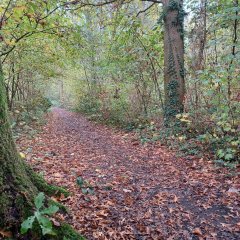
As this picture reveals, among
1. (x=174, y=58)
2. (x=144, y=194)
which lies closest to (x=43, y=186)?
(x=144, y=194)

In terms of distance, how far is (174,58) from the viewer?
9109mm

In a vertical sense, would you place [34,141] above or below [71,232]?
above

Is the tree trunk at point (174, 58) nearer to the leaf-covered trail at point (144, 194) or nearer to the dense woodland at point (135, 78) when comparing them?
the dense woodland at point (135, 78)

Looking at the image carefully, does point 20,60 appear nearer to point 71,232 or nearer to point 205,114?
point 205,114

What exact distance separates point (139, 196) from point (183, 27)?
7138 mm

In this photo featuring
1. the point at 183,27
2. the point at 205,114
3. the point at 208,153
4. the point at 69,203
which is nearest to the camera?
the point at 69,203

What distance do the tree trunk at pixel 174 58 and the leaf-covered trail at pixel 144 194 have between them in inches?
94.1

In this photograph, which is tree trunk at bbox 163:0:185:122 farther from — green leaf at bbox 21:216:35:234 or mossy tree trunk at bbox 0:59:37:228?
green leaf at bbox 21:216:35:234

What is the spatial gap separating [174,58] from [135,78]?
2.26 meters

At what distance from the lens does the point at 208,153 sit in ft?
21.8

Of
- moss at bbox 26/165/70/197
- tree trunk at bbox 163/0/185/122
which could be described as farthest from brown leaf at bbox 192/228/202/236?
tree trunk at bbox 163/0/185/122

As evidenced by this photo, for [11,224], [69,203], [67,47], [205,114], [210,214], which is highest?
[67,47]

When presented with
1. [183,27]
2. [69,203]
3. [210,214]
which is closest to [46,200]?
[69,203]

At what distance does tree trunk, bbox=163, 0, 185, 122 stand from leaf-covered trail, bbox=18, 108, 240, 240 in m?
2.39
